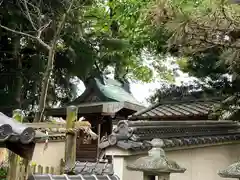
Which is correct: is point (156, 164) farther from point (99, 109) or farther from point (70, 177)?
point (99, 109)

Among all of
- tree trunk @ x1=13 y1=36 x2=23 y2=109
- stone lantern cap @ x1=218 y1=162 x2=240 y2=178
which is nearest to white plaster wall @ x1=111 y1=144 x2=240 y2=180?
stone lantern cap @ x1=218 y1=162 x2=240 y2=178

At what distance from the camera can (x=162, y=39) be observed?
11602 millimetres

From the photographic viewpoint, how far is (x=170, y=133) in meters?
6.49

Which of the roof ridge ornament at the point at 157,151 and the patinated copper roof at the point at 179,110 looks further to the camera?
the patinated copper roof at the point at 179,110

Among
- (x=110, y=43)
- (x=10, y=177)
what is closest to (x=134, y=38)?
(x=110, y=43)

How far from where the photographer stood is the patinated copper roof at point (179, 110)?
10789 millimetres

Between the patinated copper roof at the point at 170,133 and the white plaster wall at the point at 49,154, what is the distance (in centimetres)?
438

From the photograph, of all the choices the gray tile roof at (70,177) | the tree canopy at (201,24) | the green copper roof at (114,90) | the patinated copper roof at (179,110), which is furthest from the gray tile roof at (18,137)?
the green copper roof at (114,90)

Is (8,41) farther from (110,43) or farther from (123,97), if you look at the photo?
(123,97)

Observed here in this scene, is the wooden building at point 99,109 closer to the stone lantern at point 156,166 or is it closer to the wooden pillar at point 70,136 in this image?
the wooden pillar at point 70,136

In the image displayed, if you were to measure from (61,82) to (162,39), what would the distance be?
5080mm

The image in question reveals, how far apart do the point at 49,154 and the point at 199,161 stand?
5.27 meters

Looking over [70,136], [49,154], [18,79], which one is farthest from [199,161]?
[18,79]

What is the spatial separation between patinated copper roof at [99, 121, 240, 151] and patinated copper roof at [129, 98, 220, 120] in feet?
6.03
